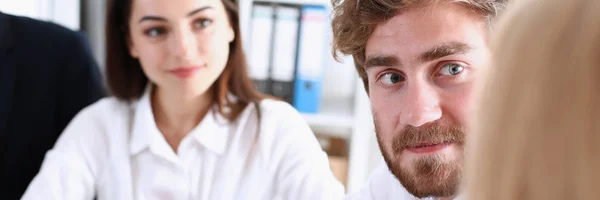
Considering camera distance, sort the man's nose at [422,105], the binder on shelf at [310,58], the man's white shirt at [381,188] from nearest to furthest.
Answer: the man's nose at [422,105] < the man's white shirt at [381,188] < the binder on shelf at [310,58]

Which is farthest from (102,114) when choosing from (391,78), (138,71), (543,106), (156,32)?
(543,106)

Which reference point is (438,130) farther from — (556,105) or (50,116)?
(50,116)

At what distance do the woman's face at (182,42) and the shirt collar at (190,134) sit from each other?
82 millimetres

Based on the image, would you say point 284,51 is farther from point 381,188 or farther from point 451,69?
point 451,69

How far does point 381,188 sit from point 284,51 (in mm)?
1200

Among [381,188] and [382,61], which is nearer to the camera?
[382,61]

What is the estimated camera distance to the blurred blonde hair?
0.52 meters

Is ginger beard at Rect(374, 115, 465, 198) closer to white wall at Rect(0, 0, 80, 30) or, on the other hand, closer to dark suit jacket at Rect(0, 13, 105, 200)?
dark suit jacket at Rect(0, 13, 105, 200)

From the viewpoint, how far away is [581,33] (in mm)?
524

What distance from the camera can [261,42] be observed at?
2.35 meters

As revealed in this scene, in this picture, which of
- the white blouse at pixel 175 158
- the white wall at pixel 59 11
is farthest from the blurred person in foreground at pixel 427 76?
the white wall at pixel 59 11

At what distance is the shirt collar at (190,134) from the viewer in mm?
1524

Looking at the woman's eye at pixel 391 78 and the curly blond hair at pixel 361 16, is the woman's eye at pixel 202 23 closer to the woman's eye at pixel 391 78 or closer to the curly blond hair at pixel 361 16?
the curly blond hair at pixel 361 16

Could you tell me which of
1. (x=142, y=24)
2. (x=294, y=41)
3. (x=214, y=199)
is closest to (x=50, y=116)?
(x=142, y=24)
